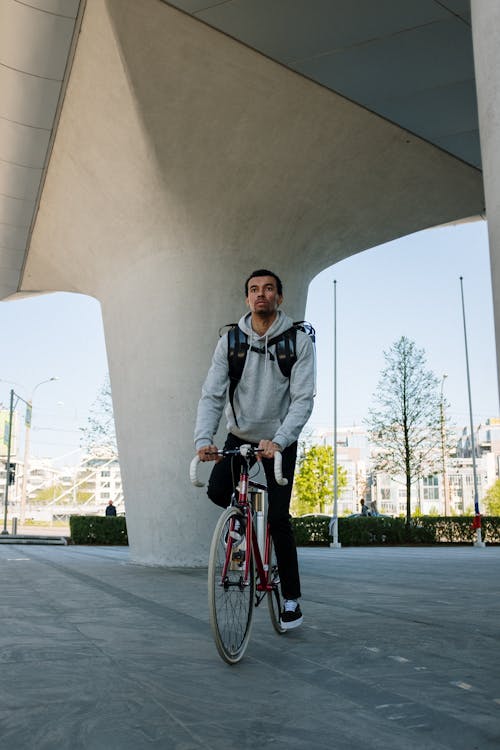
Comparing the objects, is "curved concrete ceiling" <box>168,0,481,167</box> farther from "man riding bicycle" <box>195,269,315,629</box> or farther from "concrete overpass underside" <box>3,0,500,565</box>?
"man riding bicycle" <box>195,269,315,629</box>

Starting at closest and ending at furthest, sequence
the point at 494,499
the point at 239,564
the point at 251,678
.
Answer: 1. the point at 251,678
2. the point at 239,564
3. the point at 494,499

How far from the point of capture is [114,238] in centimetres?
1101

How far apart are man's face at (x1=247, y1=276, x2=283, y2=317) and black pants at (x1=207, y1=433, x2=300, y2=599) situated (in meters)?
0.79

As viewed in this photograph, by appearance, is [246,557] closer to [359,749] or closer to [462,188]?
[359,749]

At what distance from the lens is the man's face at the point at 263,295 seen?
4363 millimetres

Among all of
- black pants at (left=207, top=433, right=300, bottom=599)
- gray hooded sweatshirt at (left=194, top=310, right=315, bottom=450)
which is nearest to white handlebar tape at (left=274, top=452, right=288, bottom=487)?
black pants at (left=207, top=433, right=300, bottom=599)

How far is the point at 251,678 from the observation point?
325 centimetres

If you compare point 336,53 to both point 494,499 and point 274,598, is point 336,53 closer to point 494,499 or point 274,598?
point 274,598

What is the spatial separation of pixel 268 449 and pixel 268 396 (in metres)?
0.54

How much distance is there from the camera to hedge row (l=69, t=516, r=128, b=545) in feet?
78.9

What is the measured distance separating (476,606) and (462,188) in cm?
709

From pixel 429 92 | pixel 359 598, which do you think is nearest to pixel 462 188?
pixel 429 92

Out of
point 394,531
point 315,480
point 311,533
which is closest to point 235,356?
point 311,533

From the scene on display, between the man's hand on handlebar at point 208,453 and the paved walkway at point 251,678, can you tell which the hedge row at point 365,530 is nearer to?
the paved walkway at point 251,678
